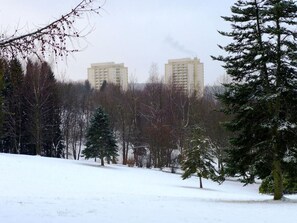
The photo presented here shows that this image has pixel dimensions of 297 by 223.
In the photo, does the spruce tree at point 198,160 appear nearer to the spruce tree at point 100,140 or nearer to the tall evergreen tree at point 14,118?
the spruce tree at point 100,140

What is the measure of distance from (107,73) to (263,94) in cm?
9509

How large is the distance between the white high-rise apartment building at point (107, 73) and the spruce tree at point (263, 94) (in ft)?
291

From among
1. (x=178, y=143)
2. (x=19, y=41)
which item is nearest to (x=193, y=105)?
(x=178, y=143)

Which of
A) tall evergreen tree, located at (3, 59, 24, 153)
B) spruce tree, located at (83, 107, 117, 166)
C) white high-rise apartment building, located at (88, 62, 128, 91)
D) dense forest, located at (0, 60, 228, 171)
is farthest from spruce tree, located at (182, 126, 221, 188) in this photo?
white high-rise apartment building, located at (88, 62, 128, 91)

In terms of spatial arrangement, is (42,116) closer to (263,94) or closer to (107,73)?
(263,94)

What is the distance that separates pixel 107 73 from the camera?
110 meters

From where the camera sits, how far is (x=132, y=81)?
70.6m

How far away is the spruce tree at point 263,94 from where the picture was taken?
1617cm

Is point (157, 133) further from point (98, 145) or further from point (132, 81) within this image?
point (132, 81)

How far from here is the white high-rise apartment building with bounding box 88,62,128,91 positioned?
353 feet

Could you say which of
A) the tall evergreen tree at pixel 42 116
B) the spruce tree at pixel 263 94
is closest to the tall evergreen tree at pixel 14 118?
the tall evergreen tree at pixel 42 116

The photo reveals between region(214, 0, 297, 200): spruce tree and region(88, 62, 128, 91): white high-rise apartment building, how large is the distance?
3486 inches

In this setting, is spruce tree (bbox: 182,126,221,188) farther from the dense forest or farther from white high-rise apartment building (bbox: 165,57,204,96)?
white high-rise apartment building (bbox: 165,57,204,96)

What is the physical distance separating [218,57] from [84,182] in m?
13.6
